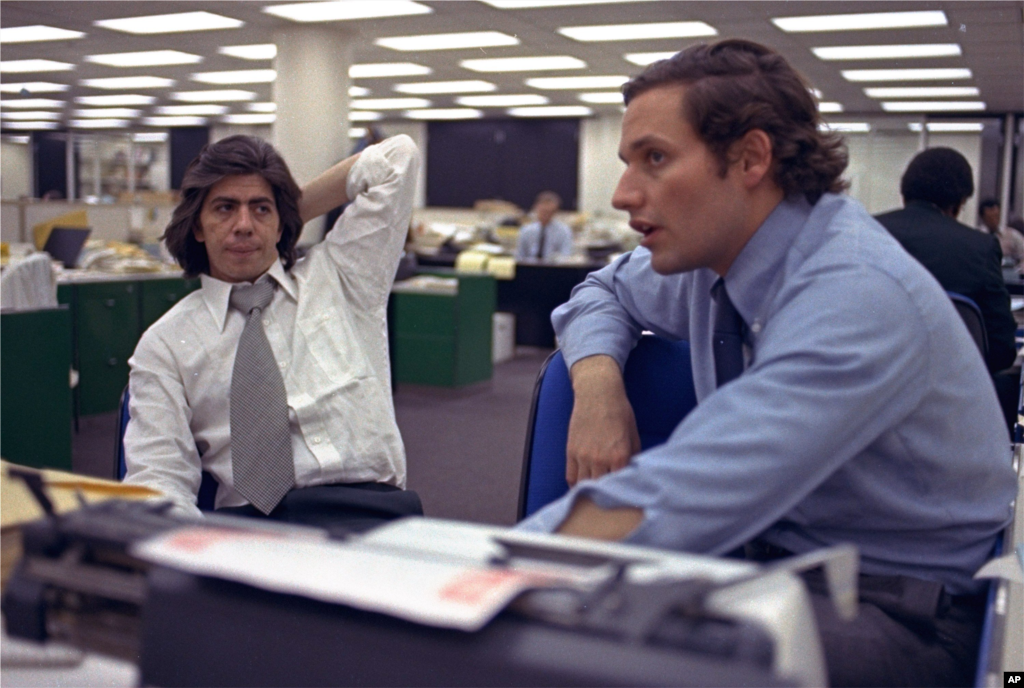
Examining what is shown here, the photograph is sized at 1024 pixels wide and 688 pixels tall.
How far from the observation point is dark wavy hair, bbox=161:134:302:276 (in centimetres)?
150

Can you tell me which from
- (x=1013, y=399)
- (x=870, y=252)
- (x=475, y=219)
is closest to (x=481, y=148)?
(x=475, y=219)

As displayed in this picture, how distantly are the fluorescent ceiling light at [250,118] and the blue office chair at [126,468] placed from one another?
11572mm

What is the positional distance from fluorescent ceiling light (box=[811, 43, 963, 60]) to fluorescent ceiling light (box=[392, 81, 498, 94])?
132 inches

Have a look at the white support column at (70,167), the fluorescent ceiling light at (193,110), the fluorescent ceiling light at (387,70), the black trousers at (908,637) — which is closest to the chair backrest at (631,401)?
Answer: the black trousers at (908,637)

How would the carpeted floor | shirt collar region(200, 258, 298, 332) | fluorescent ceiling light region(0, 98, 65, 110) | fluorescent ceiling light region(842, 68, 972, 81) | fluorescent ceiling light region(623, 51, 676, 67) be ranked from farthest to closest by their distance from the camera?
fluorescent ceiling light region(0, 98, 65, 110) < fluorescent ceiling light region(842, 68, 972, 81) < fluorescent ceiling light region(623, 51, 676, 67) < the carpeted floor < shirt collar region(200, 258, 298, 332)

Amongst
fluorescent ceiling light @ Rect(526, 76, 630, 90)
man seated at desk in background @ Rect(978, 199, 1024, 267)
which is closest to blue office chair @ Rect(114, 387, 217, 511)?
fluorescent ceiling light @ Rect(526, 76, 630, 90)

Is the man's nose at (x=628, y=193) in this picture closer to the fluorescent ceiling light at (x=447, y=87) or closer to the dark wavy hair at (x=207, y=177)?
the dark wavy hair at (x=207, y=177)

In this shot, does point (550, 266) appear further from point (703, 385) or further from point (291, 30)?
point (703, 385)

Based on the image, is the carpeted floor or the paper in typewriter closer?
the paper in typewriter

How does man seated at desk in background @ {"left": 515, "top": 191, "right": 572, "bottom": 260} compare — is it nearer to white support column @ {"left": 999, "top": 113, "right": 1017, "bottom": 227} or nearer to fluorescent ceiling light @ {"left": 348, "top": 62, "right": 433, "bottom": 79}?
fluorescent ceiling light @ {"left": 348, "top": 62, "right": 433, "bottom": 79}

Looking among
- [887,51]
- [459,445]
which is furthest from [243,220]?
[887,51]

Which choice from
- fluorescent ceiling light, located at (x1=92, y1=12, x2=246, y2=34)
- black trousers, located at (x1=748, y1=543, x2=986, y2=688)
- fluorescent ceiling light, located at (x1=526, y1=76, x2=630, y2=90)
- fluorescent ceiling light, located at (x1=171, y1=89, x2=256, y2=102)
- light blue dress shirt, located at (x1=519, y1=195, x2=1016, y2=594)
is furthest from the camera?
fluorescent ceiling light, located at (x1=171, y1=89, x2=256, y2=102)

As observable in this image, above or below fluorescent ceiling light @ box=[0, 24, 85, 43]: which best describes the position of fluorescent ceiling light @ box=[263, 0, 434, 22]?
above

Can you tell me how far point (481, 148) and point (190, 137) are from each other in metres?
5.02
